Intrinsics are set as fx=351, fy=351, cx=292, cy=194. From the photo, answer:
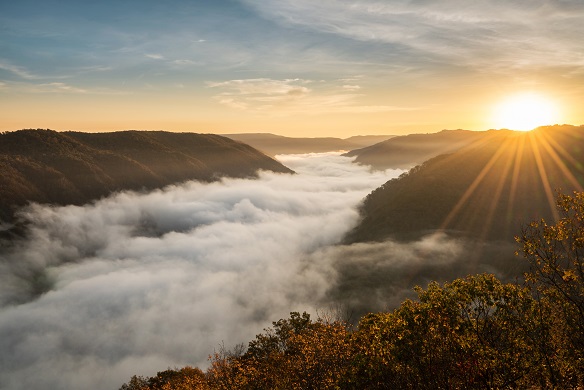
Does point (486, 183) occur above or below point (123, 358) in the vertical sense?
above

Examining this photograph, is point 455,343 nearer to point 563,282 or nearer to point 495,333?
point 495,333

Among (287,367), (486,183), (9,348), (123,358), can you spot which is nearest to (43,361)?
(9,348)

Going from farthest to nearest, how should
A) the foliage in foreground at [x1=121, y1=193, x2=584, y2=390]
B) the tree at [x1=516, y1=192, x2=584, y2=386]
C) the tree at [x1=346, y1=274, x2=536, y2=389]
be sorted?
the tree at [x1=346, y1=274, x2=536, y2=389]
the foliage in foreground at [x1=121, y1=193, x2=584, y2=390]
the tree at [x1=516, y1=192, x2=584, y2=386]

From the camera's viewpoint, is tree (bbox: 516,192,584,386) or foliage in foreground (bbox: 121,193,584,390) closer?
tree (bbox: 516,192,584,386)

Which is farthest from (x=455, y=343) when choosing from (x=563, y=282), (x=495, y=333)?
(x=563, y=282)

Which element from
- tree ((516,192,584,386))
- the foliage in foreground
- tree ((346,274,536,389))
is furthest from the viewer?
tree ((346,274,536,389))

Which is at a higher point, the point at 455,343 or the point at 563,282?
the point at 563,282

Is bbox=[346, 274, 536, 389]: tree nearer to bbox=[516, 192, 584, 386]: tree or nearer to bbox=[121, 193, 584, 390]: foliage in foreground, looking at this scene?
bbox=[121, 193, 584, 390]: foliage in foreground

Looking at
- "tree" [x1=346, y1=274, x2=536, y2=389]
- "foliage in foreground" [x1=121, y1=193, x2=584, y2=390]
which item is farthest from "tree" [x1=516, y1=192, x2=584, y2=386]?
"tree" [x1=346, y1=274, x2=536, y2=389]

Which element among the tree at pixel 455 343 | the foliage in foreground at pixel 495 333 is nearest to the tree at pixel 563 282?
the foliage in foreground at pixel 495 333

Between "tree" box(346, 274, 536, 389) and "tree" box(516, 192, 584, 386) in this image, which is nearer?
"tree" box(516, 192, 584, 386)

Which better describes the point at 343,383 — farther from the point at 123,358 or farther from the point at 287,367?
the point at 123,358
